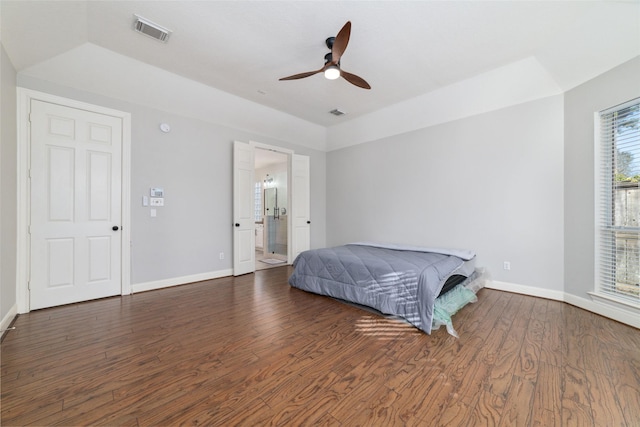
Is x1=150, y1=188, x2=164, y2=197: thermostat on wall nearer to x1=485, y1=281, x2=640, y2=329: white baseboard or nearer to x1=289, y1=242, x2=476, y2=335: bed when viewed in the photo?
x1=289, y1=242, x2=476, y2=335: bed

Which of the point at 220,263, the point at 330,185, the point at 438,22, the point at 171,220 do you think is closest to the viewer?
the point at 438,22

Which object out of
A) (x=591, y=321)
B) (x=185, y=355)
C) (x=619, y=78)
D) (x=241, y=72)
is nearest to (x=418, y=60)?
(x=619, y=78)

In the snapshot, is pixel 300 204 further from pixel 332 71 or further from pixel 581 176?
pixel 581 176

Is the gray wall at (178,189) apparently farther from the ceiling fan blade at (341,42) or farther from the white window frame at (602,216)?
the white window frame at (602,216)

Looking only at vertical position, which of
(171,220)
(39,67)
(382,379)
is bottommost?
(382,379)

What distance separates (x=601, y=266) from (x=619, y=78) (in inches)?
80.1

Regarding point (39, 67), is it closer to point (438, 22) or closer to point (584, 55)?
point (438, 22)

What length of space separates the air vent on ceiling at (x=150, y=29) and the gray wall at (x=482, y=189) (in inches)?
153

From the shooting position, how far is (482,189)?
159 inches

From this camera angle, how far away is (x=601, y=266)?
9.73 ft

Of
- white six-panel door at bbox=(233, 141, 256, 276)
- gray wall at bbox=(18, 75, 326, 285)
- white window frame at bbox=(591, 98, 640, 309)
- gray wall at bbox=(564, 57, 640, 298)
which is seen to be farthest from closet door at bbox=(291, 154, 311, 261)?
white window frame at bbox=(591, 98, 640, 309)

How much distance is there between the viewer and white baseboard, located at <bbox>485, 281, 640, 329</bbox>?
2629 mm

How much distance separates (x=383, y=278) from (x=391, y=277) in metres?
0.10

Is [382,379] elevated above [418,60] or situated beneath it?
situated beneath
